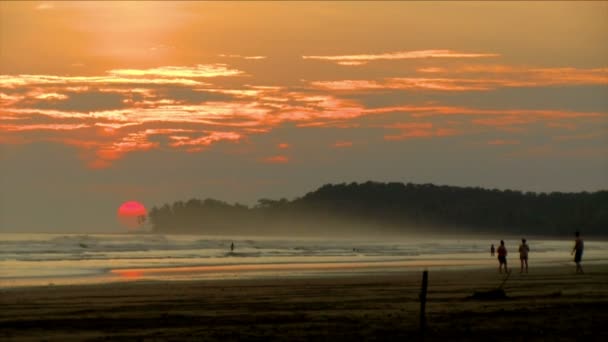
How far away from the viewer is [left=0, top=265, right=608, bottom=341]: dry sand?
2131cm

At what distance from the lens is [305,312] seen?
26.1 m

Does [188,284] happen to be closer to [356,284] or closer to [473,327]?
[356,284]

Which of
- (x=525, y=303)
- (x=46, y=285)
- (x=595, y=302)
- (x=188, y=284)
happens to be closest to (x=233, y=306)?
(x=525, y=303)

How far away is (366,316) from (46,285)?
→ 2021 cm

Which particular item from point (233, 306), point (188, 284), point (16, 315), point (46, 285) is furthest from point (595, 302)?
point (46, 285)

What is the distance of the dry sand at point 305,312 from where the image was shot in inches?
839

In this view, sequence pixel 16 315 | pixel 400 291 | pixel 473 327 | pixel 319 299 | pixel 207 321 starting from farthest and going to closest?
pixel 400 291
pixel 319 299
pixel 16 315
pixel 207 321
pixel 473 327

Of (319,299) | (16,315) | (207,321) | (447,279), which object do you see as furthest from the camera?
(447,279)

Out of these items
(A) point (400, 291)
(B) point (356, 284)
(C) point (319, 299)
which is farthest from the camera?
(B) point (356, 284)

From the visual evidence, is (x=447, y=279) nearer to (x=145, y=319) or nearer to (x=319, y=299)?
Result: (x=319, y=299)

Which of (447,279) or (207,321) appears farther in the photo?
(447,279)

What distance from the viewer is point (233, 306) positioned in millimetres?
28484

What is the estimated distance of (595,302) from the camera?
90.4 feet

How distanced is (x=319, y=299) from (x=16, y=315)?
28.2 ft
